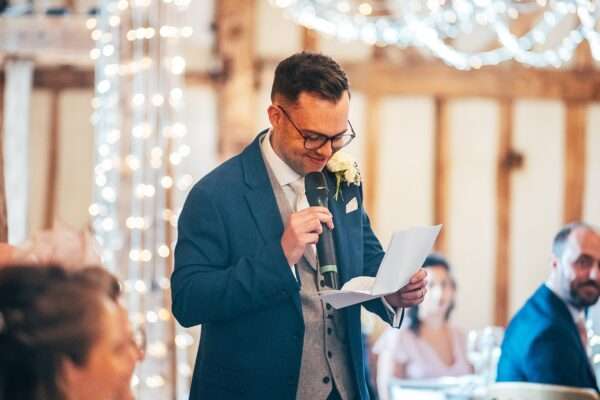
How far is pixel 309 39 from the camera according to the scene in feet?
25.6

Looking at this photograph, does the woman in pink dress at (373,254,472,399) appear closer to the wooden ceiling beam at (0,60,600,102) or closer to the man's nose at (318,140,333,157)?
the wooden ceiling beam at (0,60,600,102)

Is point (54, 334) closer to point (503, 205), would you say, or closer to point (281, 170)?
point (281, 170)

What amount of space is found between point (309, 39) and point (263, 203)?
17.6ft

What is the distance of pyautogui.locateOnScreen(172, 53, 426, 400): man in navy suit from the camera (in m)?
2.50

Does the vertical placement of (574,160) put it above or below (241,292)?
above

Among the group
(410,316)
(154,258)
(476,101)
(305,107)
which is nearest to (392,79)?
(476,101)

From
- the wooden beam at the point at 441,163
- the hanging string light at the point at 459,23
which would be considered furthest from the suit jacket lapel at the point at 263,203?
the wooden beam at the point at 441,163

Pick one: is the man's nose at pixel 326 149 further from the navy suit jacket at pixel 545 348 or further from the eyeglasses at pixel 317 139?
the navy suit jacket at pixel 545 348

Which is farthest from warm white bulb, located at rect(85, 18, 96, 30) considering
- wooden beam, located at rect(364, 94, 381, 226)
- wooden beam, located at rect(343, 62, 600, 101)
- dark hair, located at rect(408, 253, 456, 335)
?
dark hair, located at rect(408, 253, 456, 335)

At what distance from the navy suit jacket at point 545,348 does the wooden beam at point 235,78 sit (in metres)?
4.06

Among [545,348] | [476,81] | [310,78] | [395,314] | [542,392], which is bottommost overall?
[542,392]

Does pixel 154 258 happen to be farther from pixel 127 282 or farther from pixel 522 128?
pixel 522 128

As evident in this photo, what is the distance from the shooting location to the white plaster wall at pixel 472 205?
798 cm

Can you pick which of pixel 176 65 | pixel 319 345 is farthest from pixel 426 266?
pixel 319 345
